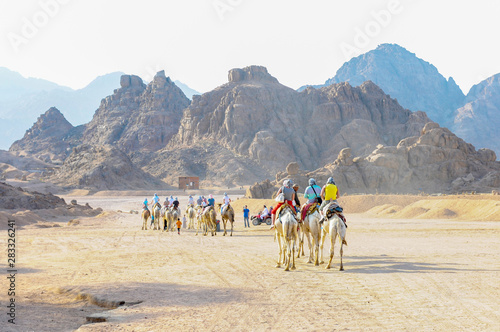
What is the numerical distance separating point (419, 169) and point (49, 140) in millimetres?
156057

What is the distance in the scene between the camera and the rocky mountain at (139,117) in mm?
165875

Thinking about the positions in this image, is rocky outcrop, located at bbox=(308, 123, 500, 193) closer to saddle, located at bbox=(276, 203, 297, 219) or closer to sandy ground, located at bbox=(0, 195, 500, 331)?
sandy ground, located at bbox=(0, 195, 500, 331)

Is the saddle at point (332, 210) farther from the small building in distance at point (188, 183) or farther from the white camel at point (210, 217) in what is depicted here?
the small building in distance at point (188, 183)

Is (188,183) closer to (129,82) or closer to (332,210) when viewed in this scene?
(332,210)

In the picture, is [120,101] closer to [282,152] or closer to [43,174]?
[43,174]

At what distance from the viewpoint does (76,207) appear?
184 feet

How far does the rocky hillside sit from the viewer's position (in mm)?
134625

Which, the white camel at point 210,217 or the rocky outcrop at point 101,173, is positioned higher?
the rocky outcrop at point 101,173

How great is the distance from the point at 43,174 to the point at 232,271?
125 metres

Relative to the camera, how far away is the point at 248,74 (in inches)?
6309

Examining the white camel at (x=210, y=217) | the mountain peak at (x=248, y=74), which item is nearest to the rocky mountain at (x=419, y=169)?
the white camel at (x=210, y=217)

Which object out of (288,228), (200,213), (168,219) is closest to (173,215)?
(168,219)

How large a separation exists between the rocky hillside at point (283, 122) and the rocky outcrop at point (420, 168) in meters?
41.4

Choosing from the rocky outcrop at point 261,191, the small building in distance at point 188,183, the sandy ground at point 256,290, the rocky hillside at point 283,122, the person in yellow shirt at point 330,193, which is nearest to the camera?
the sandy ground at point 256,290
